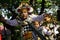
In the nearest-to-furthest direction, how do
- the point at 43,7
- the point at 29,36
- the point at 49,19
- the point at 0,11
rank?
the point at 29,36, the point at 49,19, the point at 0,11, the point at 43,7

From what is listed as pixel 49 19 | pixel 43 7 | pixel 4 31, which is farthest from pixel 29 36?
pixel 43 7

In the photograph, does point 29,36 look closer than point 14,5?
Yes

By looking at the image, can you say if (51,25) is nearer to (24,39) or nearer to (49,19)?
(49,19)

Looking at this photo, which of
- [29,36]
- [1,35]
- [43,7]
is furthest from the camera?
[43,7]

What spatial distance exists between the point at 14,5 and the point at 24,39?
2399mm

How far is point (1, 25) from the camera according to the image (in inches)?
223

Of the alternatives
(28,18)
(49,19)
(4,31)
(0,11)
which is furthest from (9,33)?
(0,11)

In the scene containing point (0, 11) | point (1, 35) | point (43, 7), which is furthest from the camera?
point (43, 7)

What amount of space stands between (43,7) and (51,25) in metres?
2.09

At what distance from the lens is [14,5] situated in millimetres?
8008

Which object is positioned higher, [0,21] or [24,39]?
[0,21]

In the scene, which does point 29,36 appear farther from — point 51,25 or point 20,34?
point 51,25

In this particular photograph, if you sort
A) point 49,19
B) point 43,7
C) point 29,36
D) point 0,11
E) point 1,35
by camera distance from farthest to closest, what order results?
point 43,7
point 0,11
point 49,19
point 29,36
point 1,35

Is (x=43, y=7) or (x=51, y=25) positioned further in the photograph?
(x=43, y=7)
